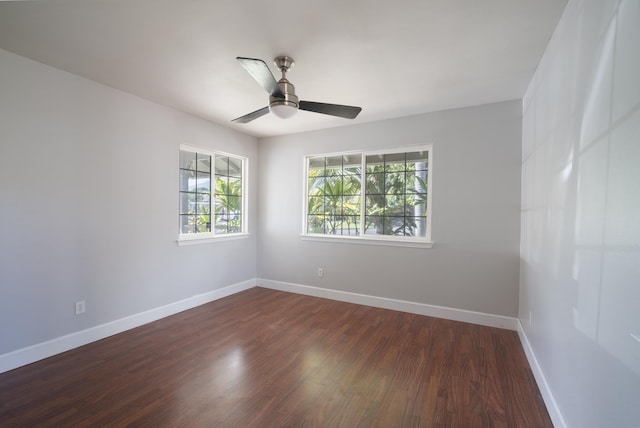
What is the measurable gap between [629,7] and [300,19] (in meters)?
1.58

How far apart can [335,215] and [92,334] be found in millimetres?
3140

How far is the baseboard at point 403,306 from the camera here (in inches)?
121

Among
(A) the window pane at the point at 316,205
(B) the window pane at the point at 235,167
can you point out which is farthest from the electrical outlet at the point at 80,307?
(A) the window pane at the point at 316,205

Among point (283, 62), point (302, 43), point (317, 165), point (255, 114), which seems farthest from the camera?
→ point (317, 165)

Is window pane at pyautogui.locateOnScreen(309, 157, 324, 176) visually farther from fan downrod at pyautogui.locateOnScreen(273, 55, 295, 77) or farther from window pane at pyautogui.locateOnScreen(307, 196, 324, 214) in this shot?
fan downrod at pyautogui.locateOnScreen(273, 55, 295, 77)

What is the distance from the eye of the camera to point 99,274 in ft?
8.97

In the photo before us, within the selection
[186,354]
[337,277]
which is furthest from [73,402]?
[337,277]

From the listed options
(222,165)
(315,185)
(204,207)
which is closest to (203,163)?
(222,165)

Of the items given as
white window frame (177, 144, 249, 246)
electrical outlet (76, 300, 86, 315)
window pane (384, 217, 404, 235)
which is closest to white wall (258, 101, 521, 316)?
window pane (384, 217, 404, 235)

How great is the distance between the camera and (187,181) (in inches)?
144

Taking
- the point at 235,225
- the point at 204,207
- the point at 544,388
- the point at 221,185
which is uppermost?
the point at 221,185

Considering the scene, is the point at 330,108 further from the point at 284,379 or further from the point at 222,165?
the point at 222,165

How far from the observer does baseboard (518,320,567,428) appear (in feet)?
5.33

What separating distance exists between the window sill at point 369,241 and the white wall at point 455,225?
6cm
